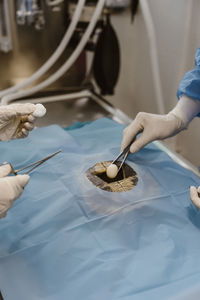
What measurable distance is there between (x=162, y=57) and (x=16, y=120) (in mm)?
1042

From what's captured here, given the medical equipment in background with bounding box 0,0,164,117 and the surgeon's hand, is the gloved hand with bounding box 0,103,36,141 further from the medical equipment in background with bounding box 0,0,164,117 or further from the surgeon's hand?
the medical equipment in background with bounding box 0,0,164,117

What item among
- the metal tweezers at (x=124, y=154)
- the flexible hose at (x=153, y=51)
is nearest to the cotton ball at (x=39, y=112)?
the metal tweezers at (x=124, y=154)

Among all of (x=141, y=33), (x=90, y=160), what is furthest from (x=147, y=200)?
(x=141, y=33)

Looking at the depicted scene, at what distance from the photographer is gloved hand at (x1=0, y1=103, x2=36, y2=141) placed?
2.98ft

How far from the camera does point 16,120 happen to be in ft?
3.15

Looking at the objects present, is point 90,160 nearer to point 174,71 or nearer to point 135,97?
point 174,71

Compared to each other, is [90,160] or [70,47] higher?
[70,47]

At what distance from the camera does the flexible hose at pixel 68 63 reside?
4.78ft

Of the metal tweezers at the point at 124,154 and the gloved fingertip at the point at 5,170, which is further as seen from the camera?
the metal tweezers at the point at 124,154

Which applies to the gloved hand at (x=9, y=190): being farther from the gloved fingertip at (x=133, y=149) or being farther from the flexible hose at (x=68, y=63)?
the flexible hose at (x=68, y=63)

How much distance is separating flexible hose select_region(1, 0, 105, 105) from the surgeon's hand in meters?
0.60

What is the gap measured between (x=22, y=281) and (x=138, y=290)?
250 millimetres

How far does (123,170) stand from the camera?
1.05m

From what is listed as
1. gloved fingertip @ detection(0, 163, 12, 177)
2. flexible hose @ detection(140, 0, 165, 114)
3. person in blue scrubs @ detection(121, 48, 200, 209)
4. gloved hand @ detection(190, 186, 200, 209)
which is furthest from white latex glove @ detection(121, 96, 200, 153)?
flexible hose @ detection(140, 0, 165, 114)
